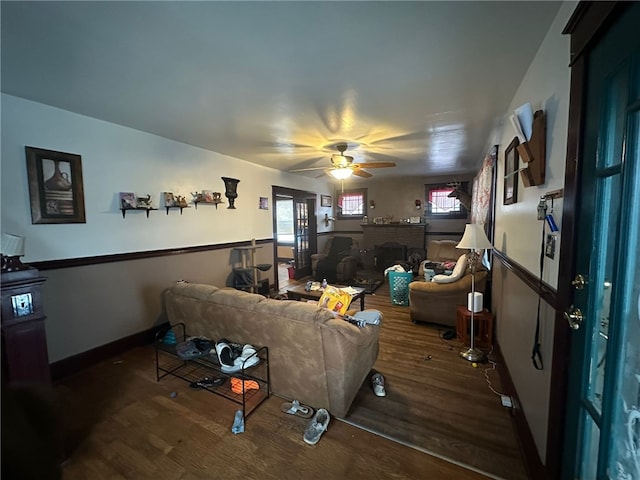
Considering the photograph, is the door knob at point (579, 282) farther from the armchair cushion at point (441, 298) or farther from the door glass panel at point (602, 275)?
the armchair cushion at point (441, 298)

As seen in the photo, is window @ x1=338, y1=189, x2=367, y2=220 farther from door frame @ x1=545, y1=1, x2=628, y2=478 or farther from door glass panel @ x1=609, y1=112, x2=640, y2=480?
door glass panel @ x1=609, y1=112, x2=640, y2=480

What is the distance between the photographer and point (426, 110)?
8.16 feet

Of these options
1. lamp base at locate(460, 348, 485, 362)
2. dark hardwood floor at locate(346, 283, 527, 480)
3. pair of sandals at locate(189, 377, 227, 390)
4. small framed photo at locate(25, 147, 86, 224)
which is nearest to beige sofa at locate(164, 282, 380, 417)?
dark hardwood floor at locate(346, 283, 527, 480)

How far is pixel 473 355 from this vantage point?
273 centimetres

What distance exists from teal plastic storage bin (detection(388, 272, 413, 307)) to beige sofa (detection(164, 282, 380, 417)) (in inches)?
87.9

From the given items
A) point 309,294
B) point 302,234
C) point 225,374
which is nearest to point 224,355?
point 225,374

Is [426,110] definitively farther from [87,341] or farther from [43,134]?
[87,341]

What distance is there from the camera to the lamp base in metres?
2.69

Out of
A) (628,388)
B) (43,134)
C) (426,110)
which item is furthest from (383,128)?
(43,134)

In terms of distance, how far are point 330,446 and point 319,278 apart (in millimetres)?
4414

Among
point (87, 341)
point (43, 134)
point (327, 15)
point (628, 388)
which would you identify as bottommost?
point (87, 341)

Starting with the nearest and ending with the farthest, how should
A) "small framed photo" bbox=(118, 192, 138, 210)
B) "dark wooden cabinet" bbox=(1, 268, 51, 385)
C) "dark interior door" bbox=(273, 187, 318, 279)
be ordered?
"dark wooden cabinet" bbox=(1, 268, 51, 385) < "small framed photo" bbox=(118, 192, 138, 210) < "dark interior door" bbox=(273, 187, 318, 279)

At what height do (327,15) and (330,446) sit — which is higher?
(327,15)

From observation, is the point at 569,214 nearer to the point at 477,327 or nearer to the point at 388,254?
the point at 477,327
